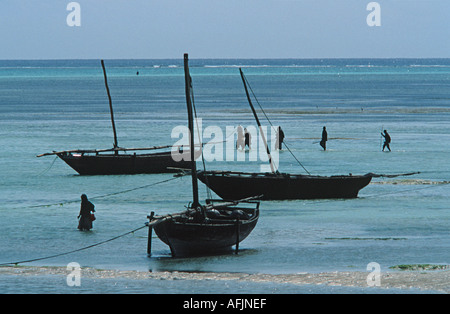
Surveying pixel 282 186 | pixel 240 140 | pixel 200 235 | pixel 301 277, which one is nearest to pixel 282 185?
pixel 282 186

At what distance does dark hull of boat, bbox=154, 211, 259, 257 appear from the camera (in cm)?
2275

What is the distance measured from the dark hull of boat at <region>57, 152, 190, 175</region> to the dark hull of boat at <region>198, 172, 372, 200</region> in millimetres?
9196

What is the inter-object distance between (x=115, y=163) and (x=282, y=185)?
11.8 meters

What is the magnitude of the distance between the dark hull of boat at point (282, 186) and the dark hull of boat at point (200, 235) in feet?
26.0

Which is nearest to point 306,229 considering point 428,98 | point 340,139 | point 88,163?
point 88,163

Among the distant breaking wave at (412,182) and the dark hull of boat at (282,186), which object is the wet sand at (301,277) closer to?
the dark hull of boat at (282,186)

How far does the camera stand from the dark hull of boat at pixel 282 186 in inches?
1270

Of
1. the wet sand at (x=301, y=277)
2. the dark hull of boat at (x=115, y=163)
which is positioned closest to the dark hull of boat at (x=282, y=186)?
the dark hull of boat at (x=115, y=163)

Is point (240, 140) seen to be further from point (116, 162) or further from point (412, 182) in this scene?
point (412, 182)

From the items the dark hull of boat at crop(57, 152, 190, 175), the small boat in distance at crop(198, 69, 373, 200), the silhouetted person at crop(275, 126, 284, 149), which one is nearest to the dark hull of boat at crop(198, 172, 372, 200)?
the small boat in distance at crop(198, 69, 373, 200)

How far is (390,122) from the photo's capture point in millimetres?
73062

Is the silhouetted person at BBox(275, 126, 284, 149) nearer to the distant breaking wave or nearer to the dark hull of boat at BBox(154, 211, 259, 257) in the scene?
the distant breaking wave

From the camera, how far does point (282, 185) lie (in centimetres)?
3288
